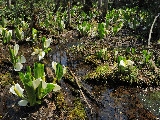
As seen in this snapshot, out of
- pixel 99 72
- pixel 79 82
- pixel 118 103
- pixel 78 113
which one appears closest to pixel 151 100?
pixel 118 103

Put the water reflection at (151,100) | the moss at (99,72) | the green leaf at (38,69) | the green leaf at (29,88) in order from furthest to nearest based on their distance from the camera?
1. the moss at (99,72)
2. the water reflection at (151,100)
3. the green leaf at (38,69)
4. the green leaf at (29,88)

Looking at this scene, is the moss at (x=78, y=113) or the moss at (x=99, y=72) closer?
the moss at (x=78, y=113)

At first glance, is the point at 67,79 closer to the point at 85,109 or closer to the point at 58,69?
the point at 58,69

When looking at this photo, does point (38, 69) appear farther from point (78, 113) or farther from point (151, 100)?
point (151, 100)

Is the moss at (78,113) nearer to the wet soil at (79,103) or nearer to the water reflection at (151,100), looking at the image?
the wet soil at (79,103)

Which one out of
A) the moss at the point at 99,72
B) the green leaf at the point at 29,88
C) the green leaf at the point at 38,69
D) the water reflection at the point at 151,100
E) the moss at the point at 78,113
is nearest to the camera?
the green leaf at the point at 29,88

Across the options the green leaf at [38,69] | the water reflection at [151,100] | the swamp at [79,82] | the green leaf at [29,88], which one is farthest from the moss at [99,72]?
the green leaf at [29,88]

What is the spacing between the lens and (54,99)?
14.5 ft

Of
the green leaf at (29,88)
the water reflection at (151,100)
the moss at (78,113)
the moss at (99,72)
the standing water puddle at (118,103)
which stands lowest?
the water reflection at (151,100)

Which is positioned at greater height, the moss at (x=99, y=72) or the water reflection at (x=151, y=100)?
the moss at (x=99, y=72)

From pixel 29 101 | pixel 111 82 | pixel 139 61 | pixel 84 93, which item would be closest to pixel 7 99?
pixel 29 101

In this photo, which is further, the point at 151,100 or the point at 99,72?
the point at 99,72

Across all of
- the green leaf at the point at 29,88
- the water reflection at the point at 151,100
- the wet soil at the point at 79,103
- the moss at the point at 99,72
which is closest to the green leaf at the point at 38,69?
the green leaf at the point at 29,88

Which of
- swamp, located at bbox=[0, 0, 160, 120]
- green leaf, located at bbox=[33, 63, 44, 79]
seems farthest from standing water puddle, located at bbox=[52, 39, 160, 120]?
green leaf, located at bbox=[33, 63, 44, 79]
